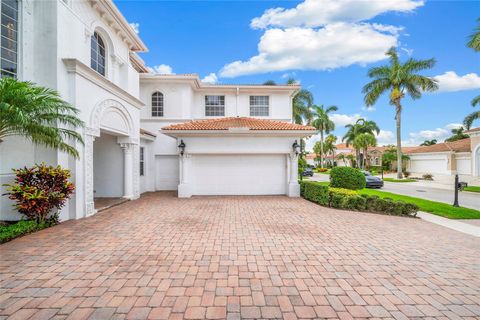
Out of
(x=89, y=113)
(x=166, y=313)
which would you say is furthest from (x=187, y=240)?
(x=89, y=113)

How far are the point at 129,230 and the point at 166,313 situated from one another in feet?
13.0

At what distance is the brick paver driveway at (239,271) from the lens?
2.77 meters

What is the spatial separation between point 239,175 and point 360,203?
6.28 meters

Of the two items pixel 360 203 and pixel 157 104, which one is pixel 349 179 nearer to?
pixel 360 203

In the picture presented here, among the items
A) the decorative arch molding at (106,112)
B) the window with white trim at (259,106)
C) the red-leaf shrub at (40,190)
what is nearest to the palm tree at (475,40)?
the window with white trim at (259,106)

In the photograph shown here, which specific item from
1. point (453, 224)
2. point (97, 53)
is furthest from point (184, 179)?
point (453, 224)

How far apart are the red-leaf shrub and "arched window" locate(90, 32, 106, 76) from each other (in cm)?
491

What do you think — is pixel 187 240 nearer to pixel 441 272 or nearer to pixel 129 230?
pixel 129 230

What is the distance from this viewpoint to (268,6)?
1124 centimetres

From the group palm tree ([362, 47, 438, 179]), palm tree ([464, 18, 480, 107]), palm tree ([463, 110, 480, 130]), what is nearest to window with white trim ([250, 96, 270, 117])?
palm tree ([464, 18, 480, 107])

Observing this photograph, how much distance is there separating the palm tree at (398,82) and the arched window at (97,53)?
26.0 metres

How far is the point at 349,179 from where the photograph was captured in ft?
33.2

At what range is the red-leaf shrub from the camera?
5707 mm

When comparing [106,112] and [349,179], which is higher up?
[106,112]
